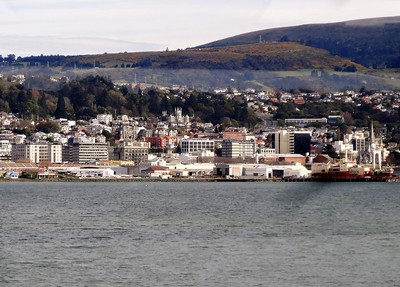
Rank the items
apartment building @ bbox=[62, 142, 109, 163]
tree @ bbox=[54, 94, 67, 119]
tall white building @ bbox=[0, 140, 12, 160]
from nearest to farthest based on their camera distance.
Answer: apartment building @ bbox=[62, 142, 109, 163] → tall white building @ bbox=[0, 140, 12, 160] → tree @ bbox=[54, 94, 67, 119]

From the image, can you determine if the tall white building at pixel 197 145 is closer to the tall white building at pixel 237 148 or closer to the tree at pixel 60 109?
the tall white building at pixel 237 148

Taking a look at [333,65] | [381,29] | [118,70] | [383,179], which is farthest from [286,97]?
[381,29]

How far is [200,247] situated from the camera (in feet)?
70.5

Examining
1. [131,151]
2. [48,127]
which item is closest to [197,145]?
[131,151]

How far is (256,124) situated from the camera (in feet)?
365

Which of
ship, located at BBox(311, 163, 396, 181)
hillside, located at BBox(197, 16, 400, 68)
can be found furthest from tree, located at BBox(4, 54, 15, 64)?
hillside, located at BBox(197, 16, 400, 68)

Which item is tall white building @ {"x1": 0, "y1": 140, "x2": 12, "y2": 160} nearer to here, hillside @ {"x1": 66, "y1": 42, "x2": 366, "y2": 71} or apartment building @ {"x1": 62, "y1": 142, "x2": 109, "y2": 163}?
apartment building @ {"x1": 62, "y1": 142, "x2": 109, "y2": 163}

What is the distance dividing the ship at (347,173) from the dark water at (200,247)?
3287 centimetres

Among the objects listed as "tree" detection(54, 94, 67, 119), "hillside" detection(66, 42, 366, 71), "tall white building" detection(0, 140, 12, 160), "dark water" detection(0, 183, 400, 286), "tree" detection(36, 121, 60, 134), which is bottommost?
"tall white building" detection(0, 140, 12, 160)

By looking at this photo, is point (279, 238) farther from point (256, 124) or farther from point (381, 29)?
point (256, 124)

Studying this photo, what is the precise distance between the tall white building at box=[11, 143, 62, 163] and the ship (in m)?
21.2

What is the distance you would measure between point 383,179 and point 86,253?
2014 inches

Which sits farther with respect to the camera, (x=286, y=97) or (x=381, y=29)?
(x=286, y=97)

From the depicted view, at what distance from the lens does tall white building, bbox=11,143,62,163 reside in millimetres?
89875
